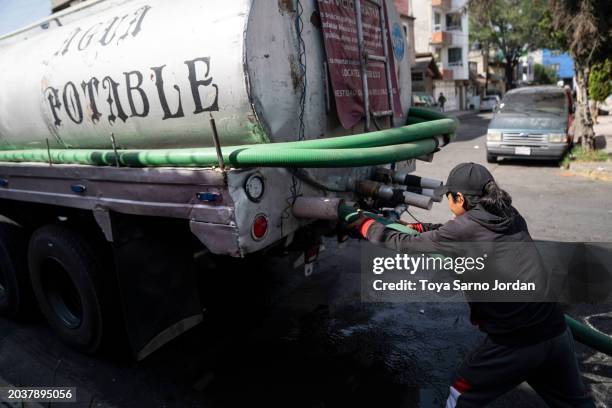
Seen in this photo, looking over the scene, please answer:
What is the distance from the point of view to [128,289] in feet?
9.94

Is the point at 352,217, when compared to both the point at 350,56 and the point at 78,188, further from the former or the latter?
the point at 78,188

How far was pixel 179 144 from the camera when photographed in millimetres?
2967

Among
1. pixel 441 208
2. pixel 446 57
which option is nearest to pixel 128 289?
pixel 441 208

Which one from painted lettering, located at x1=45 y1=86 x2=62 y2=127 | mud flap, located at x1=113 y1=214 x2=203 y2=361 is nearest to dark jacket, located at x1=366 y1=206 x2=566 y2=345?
mud flap, located at x1=113 y1=214 x2=203 y2=361

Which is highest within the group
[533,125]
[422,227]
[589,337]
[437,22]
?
[437,22]

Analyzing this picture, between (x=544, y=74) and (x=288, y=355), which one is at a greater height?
(x=544, y=74)

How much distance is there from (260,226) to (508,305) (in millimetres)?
1316

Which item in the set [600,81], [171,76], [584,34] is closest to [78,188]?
[171,76]

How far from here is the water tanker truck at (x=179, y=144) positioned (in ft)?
8.32

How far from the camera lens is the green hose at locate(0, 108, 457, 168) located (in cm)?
230

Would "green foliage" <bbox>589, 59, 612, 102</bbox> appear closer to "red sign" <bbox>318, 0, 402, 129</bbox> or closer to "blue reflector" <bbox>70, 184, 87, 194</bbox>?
"red sign" <bbox>318, 0, 402, 129</bbox>

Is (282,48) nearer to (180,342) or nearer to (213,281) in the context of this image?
(180,342)

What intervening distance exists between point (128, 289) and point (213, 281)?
6.55ft

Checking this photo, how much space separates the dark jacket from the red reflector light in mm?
947
